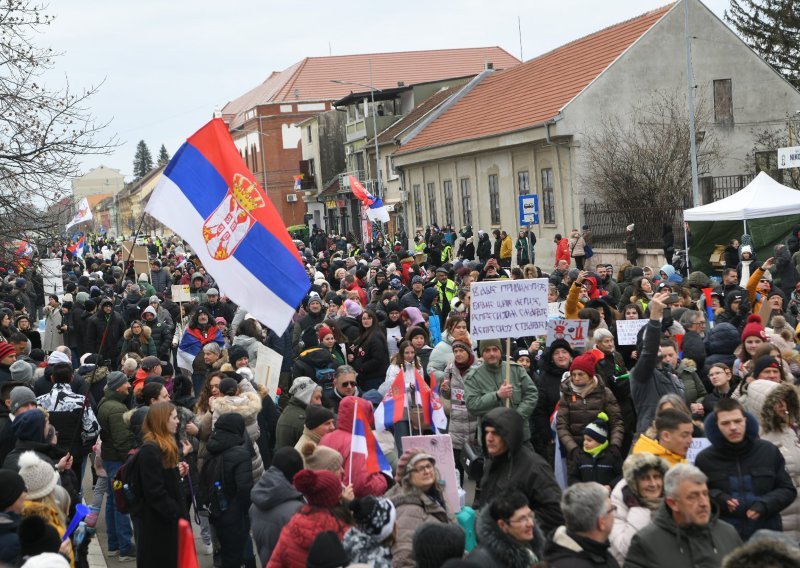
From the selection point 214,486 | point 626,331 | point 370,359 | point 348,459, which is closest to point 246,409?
point 214,486

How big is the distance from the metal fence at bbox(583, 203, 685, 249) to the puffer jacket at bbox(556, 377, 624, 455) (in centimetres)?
2086

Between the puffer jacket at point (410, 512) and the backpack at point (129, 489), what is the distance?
6.79 ft

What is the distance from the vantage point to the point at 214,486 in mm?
8711

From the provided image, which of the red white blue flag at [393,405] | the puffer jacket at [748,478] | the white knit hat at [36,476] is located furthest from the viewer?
the red white blue flag at [393,405]

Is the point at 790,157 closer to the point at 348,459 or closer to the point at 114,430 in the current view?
the point at 114,430

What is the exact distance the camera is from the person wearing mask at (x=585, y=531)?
5.46 m

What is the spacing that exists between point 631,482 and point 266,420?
506cm

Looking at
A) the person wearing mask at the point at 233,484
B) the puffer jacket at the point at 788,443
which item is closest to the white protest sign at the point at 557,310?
the person wearing mask at the point at 233,484

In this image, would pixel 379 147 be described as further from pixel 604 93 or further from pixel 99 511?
pixel 99 511

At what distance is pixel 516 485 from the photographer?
6.89 meters

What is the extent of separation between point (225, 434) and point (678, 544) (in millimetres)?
4058

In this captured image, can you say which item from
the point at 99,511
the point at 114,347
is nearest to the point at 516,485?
the point at 99,511

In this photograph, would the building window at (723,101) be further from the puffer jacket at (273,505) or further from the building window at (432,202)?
the puffer jacket at (273,505)

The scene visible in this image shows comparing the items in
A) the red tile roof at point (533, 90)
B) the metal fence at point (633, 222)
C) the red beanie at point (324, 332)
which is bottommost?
the red beanie at point (324, 332)
